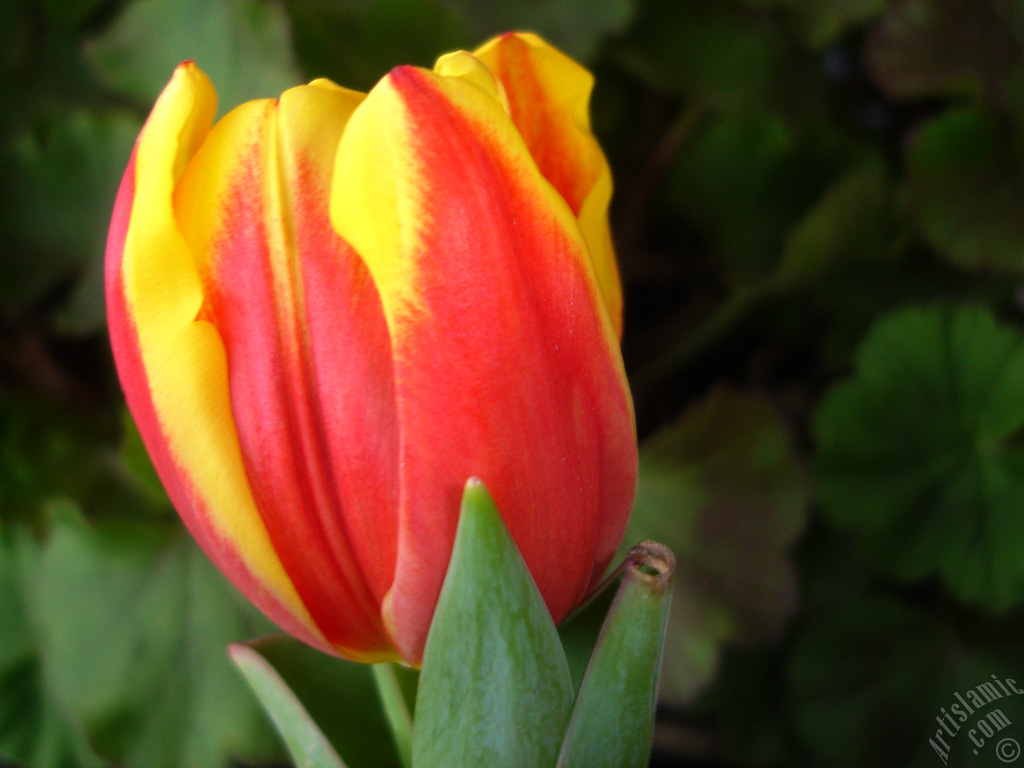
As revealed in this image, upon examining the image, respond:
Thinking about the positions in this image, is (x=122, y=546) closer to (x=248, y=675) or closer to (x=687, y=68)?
(x=248, y=675)

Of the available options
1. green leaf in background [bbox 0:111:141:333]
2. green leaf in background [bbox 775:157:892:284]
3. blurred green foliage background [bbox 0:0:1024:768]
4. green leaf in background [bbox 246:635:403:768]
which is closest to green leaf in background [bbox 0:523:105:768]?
blurred green foliage background [bbox 0:0:1024:768]

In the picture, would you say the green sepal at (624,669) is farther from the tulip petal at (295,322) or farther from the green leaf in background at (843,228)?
the green leaf in background at (843,228)

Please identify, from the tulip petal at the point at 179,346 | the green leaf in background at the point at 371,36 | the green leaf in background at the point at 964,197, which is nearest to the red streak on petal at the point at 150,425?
the tulip petal at the point at 179,346

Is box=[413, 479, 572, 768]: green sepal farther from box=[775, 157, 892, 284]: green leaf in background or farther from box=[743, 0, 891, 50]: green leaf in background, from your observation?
box=[743, 0, 891, 50]: green leaf in background

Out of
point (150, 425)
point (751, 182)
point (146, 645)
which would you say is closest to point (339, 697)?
point (150, 425)

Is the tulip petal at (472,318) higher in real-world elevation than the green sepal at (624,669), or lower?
higher
